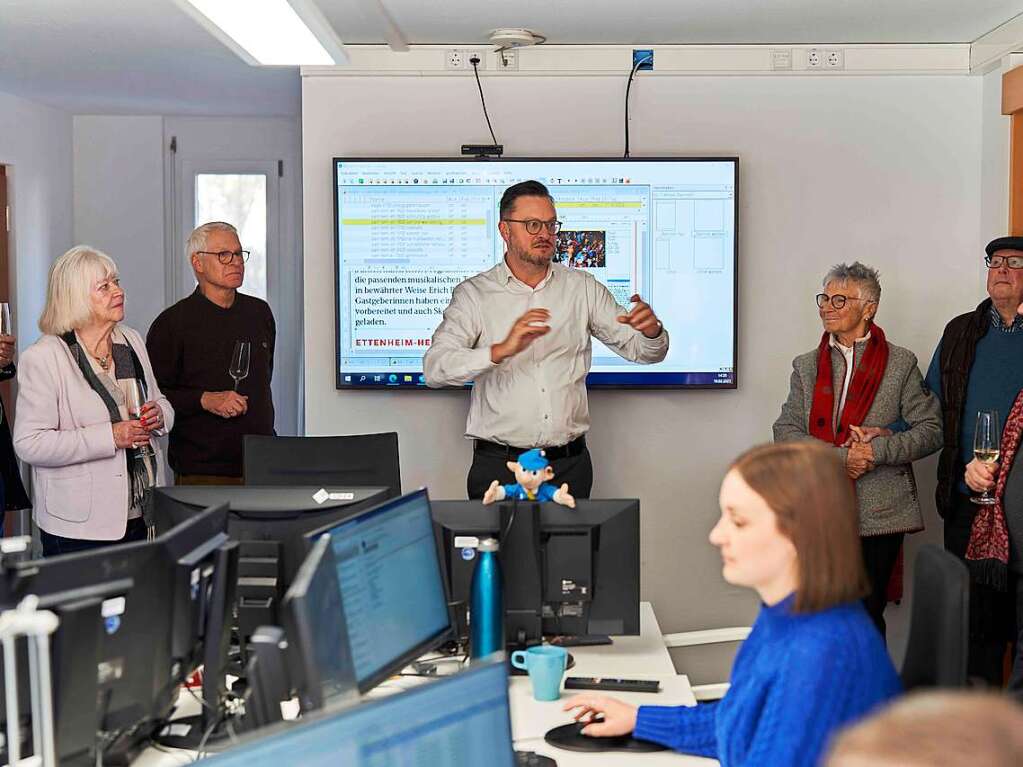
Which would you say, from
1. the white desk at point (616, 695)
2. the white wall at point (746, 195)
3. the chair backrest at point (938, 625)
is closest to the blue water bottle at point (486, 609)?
the white desk at point (616, 695)

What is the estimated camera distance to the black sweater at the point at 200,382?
4684mm

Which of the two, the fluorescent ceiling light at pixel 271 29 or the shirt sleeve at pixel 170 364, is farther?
the shirt sleeve at pixel 170 364

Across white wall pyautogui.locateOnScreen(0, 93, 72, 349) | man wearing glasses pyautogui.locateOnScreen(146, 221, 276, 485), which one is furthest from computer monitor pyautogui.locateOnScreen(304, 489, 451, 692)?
white wall pyautogui.locateOnScreen(0, 93, 72, 349)

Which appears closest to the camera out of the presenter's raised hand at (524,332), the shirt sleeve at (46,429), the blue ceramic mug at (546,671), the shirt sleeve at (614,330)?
the blue ceramic mug at (546,671)

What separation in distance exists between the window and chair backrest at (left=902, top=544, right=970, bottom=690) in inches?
232

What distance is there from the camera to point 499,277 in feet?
14.1

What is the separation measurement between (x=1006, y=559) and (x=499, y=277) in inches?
73.6

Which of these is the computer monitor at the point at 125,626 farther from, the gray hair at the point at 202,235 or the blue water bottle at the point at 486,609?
the gray hair at the point at 202,235

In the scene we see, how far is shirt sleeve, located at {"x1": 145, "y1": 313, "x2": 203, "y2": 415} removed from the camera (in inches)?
184

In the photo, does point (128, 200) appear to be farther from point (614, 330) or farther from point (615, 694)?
point (615, 694)

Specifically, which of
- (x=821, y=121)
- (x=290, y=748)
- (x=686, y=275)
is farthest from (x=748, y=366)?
(x=290, y=748)

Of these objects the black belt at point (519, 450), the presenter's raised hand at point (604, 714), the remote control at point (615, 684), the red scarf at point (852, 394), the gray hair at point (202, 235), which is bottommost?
the remote control at point (615, 684)

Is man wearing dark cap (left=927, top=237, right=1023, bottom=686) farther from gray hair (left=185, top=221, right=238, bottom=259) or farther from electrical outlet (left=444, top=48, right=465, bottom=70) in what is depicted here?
gray hair (left=185, top=221, right=238, bottom=259)

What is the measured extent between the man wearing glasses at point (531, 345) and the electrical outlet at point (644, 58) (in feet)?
3.63
